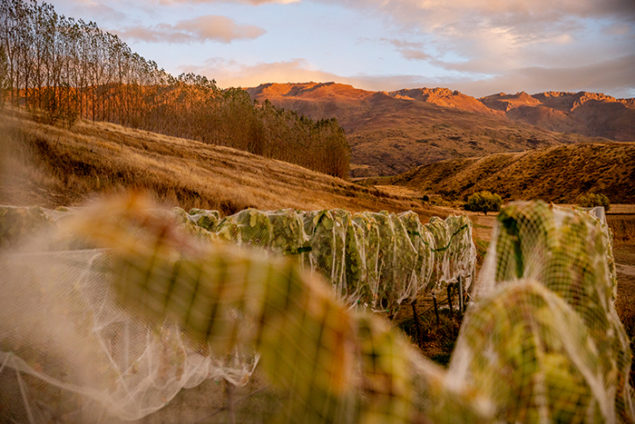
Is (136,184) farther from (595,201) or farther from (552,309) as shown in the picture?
(595,201)

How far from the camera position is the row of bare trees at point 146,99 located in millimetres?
37031

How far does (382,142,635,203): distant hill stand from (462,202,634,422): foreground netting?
5184cm

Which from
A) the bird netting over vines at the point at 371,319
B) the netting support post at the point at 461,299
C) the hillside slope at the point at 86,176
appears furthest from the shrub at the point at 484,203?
the bird netting over vines at the point at 371,319

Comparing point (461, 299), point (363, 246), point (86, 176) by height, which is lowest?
point (461, 299)

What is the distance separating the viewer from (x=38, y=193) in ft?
41.4

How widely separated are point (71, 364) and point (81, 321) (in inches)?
20.0

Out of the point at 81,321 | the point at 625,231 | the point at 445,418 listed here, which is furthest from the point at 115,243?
the point at 625,231

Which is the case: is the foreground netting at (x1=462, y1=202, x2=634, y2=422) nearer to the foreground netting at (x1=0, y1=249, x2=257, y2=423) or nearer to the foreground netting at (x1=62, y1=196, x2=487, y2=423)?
the foreground netting at (x1=62, y1=196, x2=487, y2=423)

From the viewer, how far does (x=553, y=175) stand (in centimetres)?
5700

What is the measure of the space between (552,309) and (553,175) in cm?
6722

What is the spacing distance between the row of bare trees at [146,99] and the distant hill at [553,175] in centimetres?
2649

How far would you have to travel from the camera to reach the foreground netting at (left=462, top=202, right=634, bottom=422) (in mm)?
1068

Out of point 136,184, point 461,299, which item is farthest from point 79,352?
point 136,184

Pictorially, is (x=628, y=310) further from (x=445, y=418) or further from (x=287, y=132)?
(x=287, y=132)
